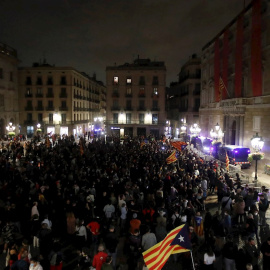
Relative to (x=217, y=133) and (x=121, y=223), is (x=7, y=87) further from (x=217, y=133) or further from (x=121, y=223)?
(x=121, y=223)

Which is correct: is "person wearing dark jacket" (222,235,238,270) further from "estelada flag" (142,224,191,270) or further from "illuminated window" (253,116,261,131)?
"illuminated window" (253,116,261,131)

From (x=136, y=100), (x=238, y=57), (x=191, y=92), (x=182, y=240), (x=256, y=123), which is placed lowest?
(x=182, y=240)

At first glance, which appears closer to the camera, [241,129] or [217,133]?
[241,129]

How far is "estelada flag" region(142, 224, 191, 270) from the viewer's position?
20.7 feet

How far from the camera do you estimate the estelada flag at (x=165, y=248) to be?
630 cm

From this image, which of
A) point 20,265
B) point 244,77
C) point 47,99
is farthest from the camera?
point 47,99

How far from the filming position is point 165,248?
659 cm

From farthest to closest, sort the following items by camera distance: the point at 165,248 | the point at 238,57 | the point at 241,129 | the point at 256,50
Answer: the point at 238,57, the point at 241,129, the point at 256,50, the point at 165,248

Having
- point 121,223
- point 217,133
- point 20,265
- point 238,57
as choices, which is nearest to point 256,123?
point 217,133

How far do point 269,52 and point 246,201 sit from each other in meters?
16.5

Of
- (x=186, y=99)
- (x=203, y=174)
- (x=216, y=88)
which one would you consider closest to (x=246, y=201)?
(x=203, y=174)

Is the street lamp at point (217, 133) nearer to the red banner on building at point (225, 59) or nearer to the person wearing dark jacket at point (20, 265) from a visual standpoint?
the red banner on building at point (225, 59)

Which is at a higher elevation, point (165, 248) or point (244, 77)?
point (244, 77)

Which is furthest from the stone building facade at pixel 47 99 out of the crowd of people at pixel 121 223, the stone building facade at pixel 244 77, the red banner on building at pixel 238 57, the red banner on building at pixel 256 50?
the crowd of people at pixel 121 223
